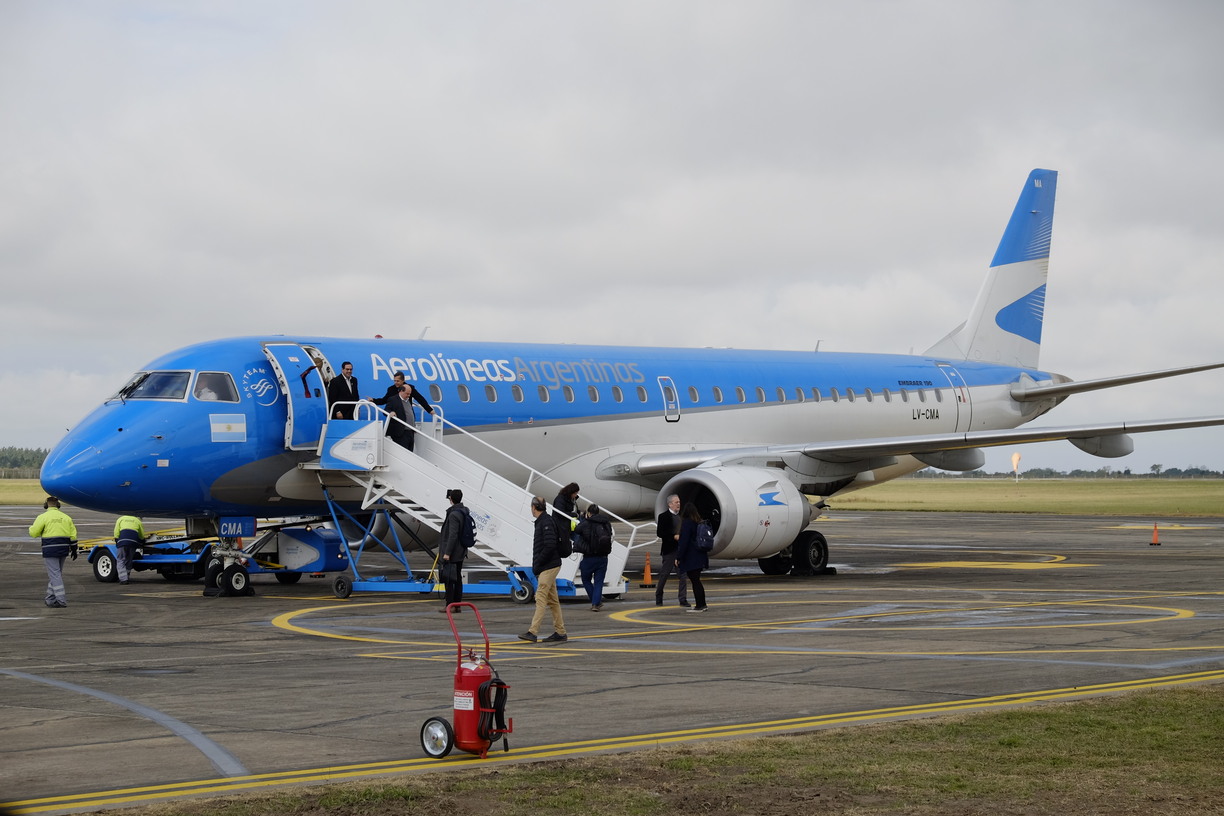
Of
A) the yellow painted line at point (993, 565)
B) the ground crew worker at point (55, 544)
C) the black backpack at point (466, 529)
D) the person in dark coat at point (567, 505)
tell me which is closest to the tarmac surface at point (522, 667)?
the ground crew worker at point (55, 544)

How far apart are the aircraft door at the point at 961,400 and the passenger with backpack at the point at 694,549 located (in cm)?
1671

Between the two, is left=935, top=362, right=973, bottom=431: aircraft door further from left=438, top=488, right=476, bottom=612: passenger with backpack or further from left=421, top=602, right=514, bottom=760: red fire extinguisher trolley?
left=421, top=602, right=514, bottom=760: red fire extinguisher trolley

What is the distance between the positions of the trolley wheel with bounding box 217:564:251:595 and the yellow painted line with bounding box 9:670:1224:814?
48.3 feet

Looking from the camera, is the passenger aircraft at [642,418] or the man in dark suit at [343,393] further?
the man in dark suit at [343,393]

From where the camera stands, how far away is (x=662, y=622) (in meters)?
19.0

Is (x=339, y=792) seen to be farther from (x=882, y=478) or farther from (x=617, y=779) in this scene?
(x=882, y=478)

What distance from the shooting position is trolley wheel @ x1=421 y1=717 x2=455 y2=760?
32.0ft

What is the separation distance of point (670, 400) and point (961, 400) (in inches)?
382

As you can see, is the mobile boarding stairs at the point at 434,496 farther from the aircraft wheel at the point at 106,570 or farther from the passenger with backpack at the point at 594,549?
the aircraft wheel at the point at 106,570

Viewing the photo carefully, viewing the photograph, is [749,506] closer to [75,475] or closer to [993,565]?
[993,565]

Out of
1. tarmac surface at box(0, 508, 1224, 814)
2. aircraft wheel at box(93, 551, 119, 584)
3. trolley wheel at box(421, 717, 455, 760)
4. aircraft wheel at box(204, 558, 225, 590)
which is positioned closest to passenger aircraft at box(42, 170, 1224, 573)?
aircraft wheel at box(204, 558, 225, 590)

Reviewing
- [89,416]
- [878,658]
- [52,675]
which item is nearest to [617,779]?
[878,658]

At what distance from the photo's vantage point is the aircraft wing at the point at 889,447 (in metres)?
27.2

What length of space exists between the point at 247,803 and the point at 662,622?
36.2 ft
